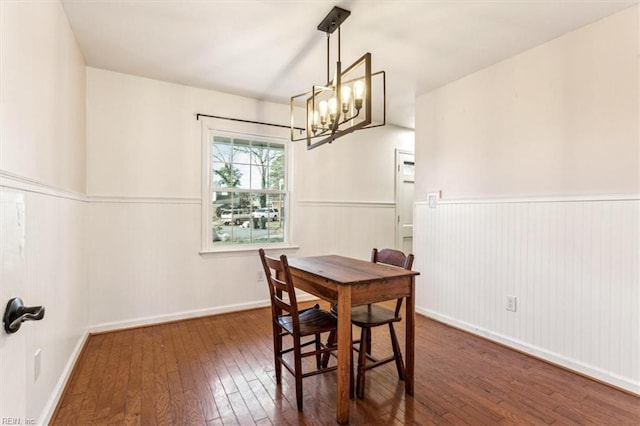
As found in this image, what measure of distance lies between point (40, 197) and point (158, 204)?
164 cm

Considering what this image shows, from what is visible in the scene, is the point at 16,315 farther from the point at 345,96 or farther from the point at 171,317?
the point at 171,317

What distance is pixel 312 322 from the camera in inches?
79.7

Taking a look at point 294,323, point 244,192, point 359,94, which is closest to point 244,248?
point 244,192

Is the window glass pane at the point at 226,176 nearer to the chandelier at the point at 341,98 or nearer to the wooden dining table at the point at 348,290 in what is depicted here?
the chandelier at the point at 341,98

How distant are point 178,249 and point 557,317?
3541 millimetres

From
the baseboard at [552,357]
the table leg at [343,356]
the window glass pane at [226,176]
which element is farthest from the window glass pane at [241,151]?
the baseboard at [552,357]

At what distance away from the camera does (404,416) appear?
181cm

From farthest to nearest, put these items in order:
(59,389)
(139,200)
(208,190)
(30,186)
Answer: (208,190)
(139,200)
(59,389)
(30,186)

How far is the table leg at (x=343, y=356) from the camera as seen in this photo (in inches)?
68.2

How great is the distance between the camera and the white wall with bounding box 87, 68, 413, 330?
3070mm

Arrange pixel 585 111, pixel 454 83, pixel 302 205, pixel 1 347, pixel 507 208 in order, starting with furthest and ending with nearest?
pixel 302 205, pixel 454 83, pixel 507 208, pixel 585 111, pixel 1 347

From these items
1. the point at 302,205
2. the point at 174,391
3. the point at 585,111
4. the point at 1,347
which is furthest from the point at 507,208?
the point at 1,347

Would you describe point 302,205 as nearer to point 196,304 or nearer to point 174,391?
point 196,304

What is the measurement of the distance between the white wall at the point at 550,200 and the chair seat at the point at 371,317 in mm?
1361
